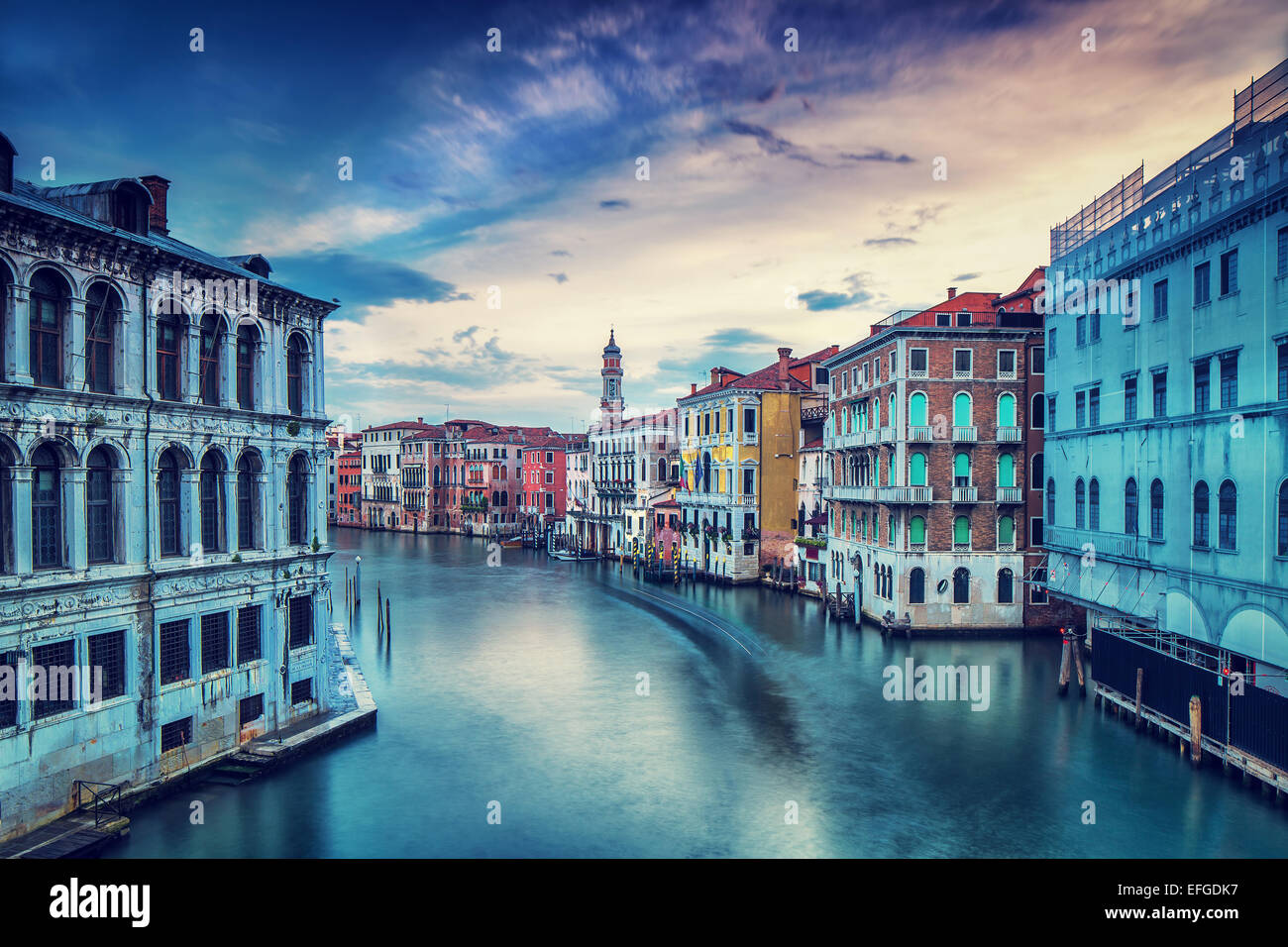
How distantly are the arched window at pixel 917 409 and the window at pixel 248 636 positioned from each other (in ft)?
88.8

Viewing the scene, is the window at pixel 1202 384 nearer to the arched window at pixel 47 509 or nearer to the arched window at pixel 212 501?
the arched window at pixel 212 501

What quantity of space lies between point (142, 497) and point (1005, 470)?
107ft

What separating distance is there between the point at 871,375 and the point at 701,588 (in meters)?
19.8

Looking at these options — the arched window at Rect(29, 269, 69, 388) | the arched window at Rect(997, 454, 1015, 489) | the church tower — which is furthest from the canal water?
the church tower

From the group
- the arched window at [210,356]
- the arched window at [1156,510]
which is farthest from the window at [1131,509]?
the arched window at [210,356]

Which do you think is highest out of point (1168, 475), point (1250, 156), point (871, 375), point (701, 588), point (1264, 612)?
point (1250, 156)

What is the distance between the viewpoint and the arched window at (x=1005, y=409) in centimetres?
3603

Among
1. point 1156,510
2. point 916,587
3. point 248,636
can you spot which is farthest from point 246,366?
point 916,587

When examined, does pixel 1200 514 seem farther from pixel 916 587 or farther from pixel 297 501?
pixel 297 501

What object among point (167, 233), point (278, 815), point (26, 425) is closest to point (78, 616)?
point (26, 425)

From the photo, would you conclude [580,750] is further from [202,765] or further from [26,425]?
[26,425]

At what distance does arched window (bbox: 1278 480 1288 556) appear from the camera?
1862 cm

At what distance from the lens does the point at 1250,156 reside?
790 inches
